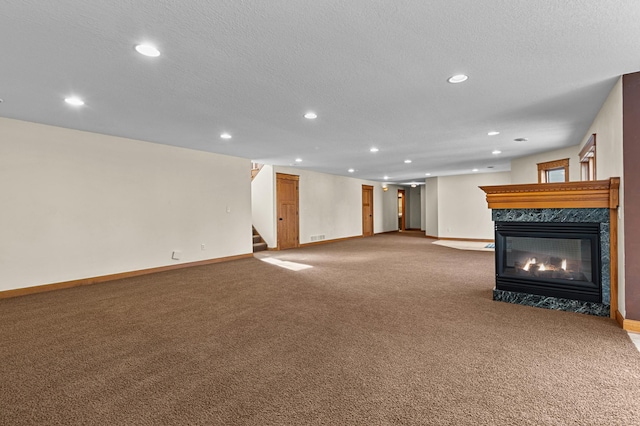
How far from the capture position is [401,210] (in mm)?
17094

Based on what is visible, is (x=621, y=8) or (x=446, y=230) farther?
(x=446, y=230)

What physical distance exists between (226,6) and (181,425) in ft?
8.18

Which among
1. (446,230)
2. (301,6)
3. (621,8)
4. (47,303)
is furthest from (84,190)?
(446,230)

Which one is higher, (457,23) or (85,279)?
(457,23)

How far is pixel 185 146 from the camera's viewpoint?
6516 millimetres

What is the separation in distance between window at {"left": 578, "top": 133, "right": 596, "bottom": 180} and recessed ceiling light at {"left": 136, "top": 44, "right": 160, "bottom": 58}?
583 centimetres

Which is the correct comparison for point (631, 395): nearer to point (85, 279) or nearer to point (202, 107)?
point (202, 107)

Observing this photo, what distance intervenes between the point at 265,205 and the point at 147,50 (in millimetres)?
6991

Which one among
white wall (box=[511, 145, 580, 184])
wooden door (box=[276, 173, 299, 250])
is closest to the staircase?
wooden door (box=[276, 173, 299, 250])

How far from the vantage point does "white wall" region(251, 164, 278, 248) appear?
9.28 metres

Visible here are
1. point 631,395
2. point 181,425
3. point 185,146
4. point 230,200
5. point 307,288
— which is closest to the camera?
point 181,425

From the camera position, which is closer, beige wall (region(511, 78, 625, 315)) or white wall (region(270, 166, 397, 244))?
beige wall (region(511, 78, 625, 315))

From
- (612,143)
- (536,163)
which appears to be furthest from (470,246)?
(612,143)

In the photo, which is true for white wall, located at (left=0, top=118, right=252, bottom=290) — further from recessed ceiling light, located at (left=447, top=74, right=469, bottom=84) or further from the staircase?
recessed ceiling light, located at (left=447, top=74, right=469, bottom=84)
